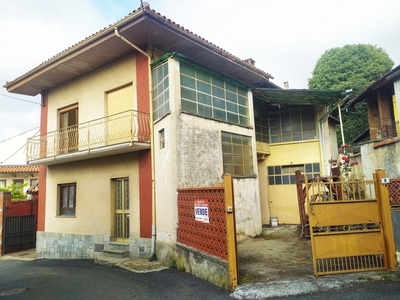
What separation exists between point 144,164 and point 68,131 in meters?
4.26

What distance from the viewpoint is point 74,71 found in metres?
11.2

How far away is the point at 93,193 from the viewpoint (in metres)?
10.6

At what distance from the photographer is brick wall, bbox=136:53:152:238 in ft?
29.1

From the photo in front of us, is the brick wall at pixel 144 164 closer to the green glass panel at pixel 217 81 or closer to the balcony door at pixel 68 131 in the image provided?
the green glass panel at pixel 217 81

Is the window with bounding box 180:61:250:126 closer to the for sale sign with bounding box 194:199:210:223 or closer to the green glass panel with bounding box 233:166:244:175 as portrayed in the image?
the green glass panel with bounding box 233:166:244:175

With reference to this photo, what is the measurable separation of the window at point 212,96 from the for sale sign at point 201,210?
3.30 metres

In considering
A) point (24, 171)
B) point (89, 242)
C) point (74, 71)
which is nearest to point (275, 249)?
point (89, 242)

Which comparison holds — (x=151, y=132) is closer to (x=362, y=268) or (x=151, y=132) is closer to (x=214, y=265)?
(x=214, y=265)

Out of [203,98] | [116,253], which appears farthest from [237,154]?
[116,253]

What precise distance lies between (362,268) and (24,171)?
20.7 meters

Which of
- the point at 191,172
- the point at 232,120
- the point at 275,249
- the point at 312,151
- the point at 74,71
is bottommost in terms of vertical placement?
the point at 275,249

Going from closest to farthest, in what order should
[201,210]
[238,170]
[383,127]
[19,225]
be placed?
1. [201,210]
2. [238,170]
3. [19,225]
4. [383,127]

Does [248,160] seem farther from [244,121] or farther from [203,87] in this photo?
[203,87]

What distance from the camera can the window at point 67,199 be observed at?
1147 centimetres
